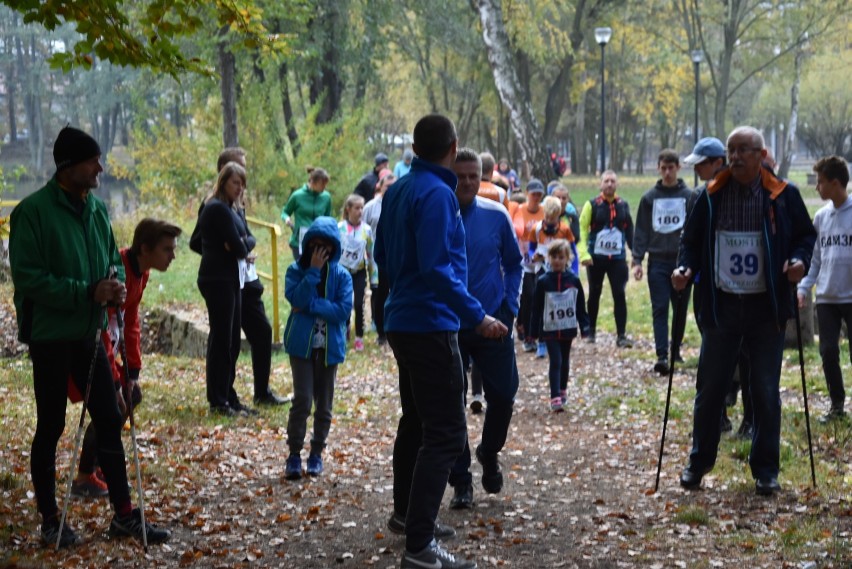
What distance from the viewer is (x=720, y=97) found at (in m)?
41.3

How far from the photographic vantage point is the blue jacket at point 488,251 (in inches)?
262

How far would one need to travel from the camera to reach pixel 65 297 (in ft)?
18.5

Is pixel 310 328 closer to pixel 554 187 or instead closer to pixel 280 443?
Answer: pixel 280 443

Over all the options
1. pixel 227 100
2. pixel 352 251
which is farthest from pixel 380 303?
pixel 227 100

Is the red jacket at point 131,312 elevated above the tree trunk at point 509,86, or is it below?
below

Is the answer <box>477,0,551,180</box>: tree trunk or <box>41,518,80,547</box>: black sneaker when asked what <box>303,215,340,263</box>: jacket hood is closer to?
<box>41,518,80,547</box>: black sneaker

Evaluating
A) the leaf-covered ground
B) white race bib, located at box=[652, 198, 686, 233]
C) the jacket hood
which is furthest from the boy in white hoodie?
the jacket hood

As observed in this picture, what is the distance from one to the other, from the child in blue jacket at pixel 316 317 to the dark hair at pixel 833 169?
149 inches

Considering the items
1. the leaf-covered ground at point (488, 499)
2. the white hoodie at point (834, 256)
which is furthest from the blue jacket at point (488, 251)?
the white hoodie at point (834, 256)

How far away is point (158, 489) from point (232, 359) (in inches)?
100

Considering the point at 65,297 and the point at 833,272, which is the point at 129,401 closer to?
the point at 65,297

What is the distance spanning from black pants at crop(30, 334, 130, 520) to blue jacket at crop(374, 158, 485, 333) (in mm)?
1642

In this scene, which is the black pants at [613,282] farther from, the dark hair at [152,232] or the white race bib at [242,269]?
the dark hair at [152,232]

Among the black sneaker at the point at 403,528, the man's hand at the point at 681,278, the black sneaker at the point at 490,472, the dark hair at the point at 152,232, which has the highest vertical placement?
the dark hair at the point at 152,232
